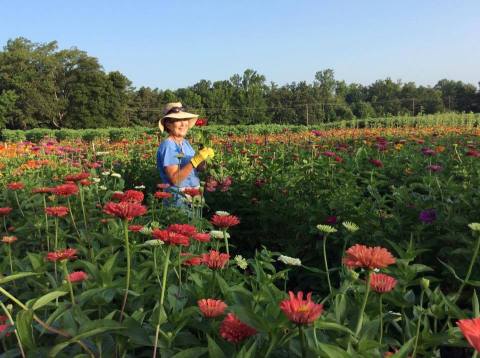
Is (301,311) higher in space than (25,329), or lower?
higher

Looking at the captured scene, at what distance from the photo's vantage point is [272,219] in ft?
13.7

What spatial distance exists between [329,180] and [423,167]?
3.79ft

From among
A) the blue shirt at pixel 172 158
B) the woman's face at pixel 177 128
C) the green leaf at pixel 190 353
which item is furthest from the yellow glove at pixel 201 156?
the green leaf at pixel 190 353

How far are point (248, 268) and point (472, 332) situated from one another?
→ 2629 mm

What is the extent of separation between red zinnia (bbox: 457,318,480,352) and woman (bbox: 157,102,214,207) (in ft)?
9.50

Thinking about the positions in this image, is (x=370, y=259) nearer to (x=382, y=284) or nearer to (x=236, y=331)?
(x=382, y=284)

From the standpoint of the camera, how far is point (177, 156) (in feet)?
12.0

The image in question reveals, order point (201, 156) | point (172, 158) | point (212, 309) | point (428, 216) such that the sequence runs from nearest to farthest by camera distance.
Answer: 1. point (212, 309)
2. point (428, 216)
3. point (201, 156)
4. point (172, 158)

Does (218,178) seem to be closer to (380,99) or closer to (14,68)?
(14,68)

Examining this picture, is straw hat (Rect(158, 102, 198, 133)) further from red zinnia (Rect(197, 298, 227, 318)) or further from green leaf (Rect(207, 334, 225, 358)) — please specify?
green leaf (Rect(207, 334, 225, 358))

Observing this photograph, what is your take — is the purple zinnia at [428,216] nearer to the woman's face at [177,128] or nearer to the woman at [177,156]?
the woman at [177,156]

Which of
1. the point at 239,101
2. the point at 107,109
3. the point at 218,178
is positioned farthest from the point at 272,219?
the point at 239,101

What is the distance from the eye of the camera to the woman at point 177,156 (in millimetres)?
3830

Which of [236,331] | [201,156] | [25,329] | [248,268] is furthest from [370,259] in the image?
[201,156]
